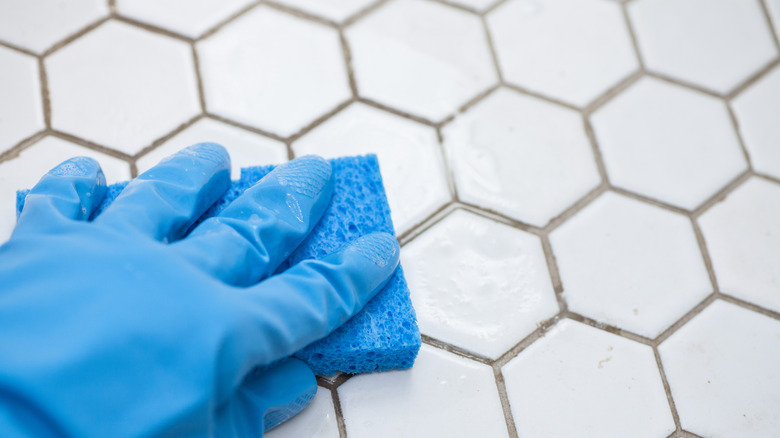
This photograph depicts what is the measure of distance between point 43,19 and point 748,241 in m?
1.21

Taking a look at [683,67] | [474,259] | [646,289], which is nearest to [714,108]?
[683,67]

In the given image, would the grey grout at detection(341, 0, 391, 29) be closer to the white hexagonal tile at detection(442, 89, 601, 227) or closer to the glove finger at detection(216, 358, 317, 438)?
the white hexagonal tile at detection(442, 89, 601, 227)

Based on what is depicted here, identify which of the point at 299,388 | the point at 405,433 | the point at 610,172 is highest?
the point at 610,172

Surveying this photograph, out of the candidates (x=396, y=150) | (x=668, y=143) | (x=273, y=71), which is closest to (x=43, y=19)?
(x=273, y=71)

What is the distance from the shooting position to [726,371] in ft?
3.08

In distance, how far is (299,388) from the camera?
822mm

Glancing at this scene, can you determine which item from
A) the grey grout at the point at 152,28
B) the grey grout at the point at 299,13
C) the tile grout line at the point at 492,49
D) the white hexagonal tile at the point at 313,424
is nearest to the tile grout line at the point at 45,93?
the grey grout at the point at 152,28

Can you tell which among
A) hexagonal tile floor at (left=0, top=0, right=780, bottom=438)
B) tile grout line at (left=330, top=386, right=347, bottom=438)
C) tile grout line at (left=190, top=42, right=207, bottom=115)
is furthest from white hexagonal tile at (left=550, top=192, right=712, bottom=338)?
tile grout line at (left=190, top=42, right=207, bottom=115)

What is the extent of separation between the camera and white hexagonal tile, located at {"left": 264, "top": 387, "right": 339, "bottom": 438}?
882mm

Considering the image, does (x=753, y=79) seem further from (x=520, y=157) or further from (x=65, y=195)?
(x=65, y=195)

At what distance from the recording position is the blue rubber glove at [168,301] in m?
0.66

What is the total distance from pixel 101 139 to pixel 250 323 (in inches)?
19.1

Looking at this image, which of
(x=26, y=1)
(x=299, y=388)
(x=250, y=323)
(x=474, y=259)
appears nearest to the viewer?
(x=250, y=323)

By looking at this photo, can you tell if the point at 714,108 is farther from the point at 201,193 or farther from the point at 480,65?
the point at 201,193
